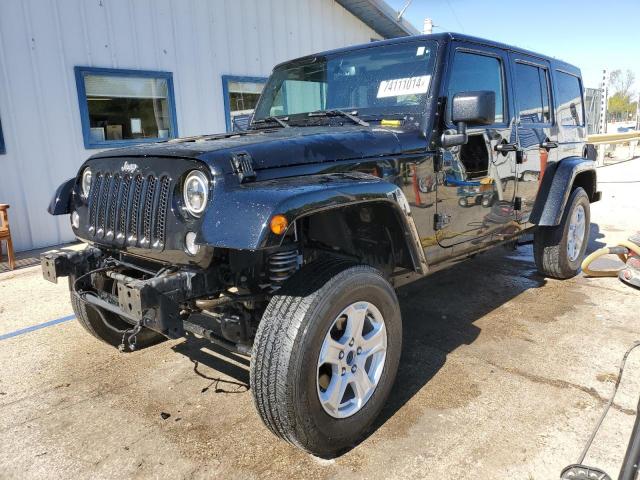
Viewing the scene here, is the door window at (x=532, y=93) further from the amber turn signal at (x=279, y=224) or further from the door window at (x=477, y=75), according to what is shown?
the amber turn signal at (x=279, y=224)

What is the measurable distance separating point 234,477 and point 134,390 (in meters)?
1.16

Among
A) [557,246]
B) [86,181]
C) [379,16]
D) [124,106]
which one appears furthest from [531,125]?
[379,16]

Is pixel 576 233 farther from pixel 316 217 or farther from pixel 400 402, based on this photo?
pixel 316 217

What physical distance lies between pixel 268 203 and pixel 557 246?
3.70 meters

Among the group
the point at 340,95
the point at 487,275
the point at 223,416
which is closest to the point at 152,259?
the point at 223,416

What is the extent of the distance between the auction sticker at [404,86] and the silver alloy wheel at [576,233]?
2563 millimetres

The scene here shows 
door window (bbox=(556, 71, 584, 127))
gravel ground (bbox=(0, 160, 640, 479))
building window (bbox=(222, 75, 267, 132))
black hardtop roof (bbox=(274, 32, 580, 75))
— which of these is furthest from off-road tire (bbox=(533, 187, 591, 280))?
building window (bbox=(222, 75, 267, 132))

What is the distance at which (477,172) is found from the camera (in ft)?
11.8

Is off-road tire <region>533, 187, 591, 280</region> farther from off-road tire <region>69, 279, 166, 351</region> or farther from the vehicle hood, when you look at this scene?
off-road tire <region>69, 279, 166, 351</region>

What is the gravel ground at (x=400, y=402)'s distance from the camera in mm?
2402

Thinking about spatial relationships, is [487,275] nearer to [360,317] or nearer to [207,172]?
[360,317]

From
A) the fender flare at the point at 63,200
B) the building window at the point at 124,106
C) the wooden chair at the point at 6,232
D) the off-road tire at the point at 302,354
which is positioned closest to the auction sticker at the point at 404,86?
the off-road tire at the point at 302,354

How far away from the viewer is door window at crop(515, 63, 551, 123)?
4172 millimetres

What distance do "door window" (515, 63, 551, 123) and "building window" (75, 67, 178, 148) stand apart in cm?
564
